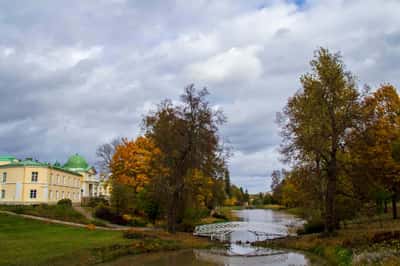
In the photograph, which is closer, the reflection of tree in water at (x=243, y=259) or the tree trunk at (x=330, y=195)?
the reflection of tree in water at (x=243, y=259)

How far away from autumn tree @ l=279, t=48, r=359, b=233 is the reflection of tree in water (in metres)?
4.56

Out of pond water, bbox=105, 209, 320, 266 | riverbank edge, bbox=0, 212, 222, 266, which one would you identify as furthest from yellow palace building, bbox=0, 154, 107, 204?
pond water, bbox=105, 209, 320, 266

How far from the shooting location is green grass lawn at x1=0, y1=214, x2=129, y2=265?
1838cm

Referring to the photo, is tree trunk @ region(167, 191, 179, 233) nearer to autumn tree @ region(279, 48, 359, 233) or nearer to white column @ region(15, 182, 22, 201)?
autumn tree @ region(279, 48, 359, 233)

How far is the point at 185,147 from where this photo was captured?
108 ft

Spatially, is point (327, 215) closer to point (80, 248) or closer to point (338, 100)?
point (338, 100)

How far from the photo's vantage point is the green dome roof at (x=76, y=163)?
79.6 metres

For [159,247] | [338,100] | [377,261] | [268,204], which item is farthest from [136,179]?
[268,204]

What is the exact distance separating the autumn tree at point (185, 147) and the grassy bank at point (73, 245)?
187 inches

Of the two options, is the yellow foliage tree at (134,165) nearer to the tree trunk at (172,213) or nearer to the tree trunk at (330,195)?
the tree trunk at (172,213)

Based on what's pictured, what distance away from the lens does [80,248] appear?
21.5 m

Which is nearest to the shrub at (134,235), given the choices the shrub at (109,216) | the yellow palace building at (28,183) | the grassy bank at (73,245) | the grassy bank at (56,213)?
the grassy bank at (73,245)

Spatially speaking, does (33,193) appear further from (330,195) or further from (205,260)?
(330,195)

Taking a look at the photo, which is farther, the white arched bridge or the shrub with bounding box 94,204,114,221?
the shrub with bounding box 94,204,114,221
